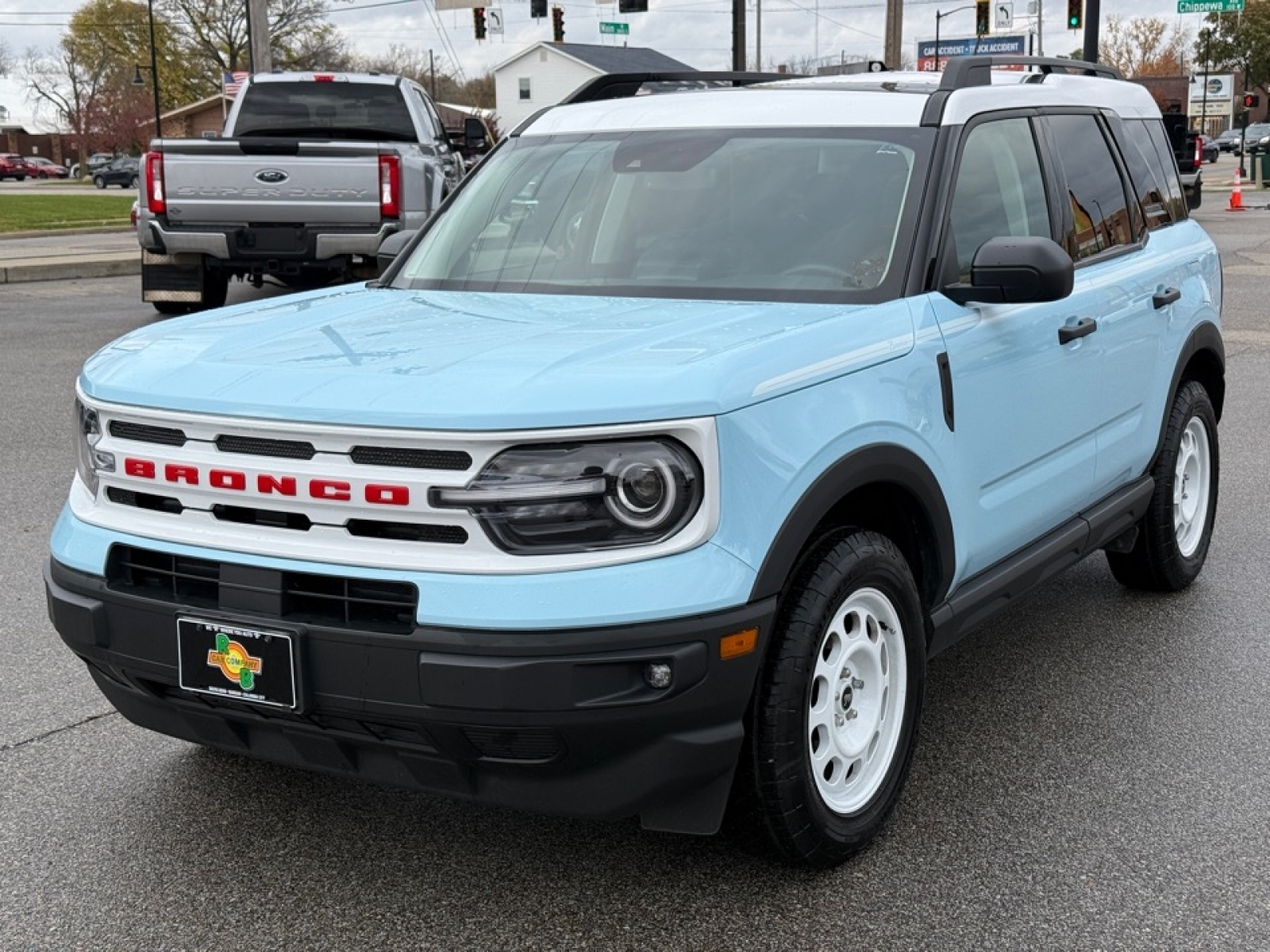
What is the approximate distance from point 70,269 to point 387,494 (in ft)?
58.9

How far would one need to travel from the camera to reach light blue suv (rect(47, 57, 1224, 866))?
2854 mm

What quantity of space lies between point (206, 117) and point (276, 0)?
11.5m

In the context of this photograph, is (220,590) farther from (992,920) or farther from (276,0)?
(276,0)

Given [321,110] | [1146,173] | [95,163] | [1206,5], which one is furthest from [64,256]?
[95,163]

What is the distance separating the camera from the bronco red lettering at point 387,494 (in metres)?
2.88

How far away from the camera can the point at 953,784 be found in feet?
13.0

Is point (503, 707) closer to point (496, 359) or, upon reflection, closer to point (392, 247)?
point (496, 359)

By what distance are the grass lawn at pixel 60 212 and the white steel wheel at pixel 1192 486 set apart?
2600cm

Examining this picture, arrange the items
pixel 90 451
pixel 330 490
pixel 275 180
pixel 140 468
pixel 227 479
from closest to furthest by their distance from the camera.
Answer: pixel 330 490 < pixel 227 479 < pixel 140 468 < pixel 90 451 < pixel 275 180

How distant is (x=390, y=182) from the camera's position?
12.0 m

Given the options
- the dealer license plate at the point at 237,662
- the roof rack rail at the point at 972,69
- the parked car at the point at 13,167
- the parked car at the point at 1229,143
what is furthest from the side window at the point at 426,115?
the parked car at the point at 13,167

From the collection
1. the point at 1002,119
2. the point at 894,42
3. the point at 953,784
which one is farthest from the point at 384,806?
the point at 894,42

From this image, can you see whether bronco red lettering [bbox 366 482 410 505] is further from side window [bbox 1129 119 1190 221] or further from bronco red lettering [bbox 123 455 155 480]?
side window [bbox 1129 119 1190 221]

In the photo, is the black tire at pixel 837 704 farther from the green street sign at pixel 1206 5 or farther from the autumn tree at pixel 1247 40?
the autumn tree at pixel 1247 40
